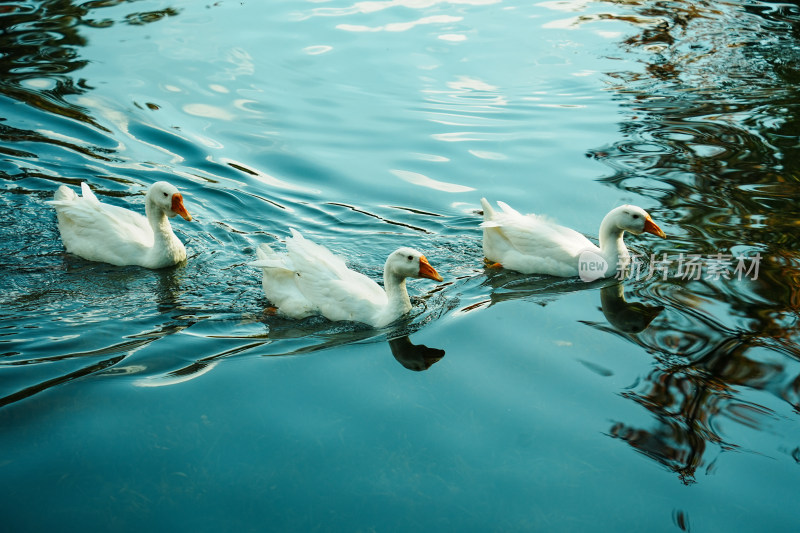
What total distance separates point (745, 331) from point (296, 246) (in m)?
3.62

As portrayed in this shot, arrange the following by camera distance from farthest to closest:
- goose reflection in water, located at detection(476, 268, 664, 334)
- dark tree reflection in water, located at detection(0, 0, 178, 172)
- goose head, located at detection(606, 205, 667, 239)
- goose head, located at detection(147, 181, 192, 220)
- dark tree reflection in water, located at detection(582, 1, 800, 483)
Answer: dark tree reflection in water, located at detection(0, 0, 178, 172), goose head, located at detection(147, 181, 192, 220), goose head, located at detection(606, 205, 667, 239), goose reflection in water, located at detection(476, 268, 664, 334), dark tree reflection in water, located at detection(582, 1, 800, 483)

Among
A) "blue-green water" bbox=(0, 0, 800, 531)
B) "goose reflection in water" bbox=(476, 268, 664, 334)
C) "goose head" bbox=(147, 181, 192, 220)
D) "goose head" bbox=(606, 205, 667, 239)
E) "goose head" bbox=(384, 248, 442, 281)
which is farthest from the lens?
"goose head" bbox=(147, 181, 192, 220)

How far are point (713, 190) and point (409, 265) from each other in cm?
419

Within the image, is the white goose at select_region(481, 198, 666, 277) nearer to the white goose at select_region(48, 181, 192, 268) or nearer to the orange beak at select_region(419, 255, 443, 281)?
the orange beak at select_region(419, 255, 443, 281)

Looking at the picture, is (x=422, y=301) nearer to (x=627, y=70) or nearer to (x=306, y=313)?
(x=306, y=313)

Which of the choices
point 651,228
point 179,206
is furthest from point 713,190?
point 179,206

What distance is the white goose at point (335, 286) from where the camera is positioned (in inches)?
252

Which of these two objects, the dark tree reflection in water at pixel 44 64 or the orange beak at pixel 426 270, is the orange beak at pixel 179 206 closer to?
the orange beak at pixel 426 270

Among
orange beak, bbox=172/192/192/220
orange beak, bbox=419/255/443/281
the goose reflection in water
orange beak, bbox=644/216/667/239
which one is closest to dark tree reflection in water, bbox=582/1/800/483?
the goose reflection in water

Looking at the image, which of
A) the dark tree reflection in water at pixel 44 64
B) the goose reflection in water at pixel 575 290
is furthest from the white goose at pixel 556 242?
Answer: the dark tree reflection in water at pixel 44 64

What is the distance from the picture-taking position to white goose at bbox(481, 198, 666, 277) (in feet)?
23.8

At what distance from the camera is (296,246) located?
6.85 m

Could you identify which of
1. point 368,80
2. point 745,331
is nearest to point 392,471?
point 745,331

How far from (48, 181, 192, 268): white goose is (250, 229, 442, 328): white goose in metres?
1.15
